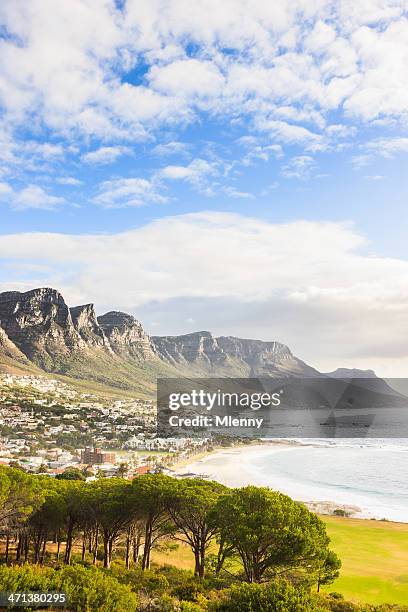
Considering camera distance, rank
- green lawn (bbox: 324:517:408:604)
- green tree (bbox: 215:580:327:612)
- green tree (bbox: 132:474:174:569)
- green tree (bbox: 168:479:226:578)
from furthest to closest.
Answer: green lawn (bbox: 324:517:408:604) < green tree (bbox: 132:474:174:569) < green tree (bbox: 168:479:226:578) < green tree (bbox: 215:580:327:612)

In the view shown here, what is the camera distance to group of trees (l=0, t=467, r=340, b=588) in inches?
838

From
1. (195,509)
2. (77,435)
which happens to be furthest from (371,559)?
(77,435)

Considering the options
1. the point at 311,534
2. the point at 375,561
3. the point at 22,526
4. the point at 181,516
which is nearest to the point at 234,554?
the point at 181,516

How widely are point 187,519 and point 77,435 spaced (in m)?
93.6

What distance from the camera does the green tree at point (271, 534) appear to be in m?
20.8

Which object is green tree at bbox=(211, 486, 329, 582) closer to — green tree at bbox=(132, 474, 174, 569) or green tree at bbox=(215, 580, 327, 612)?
green tree at bbox=(132, 474, 174, 569)

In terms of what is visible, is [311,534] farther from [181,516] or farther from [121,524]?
[121,524]

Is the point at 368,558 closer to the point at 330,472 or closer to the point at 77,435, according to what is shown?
the point at 330,472

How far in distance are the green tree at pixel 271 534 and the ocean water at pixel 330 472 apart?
39.1 metres

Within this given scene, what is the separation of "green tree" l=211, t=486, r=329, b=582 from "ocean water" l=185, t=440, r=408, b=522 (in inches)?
1541

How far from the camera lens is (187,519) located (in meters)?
26.6

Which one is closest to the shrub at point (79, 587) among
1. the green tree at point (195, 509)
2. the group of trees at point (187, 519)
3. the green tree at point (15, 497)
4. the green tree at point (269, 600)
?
the green tree at point (269, 600)

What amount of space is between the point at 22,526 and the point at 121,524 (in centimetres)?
565

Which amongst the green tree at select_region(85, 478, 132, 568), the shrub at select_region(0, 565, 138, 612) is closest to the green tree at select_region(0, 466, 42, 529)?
the green tree at select_region(85, 478, 132, 568)
